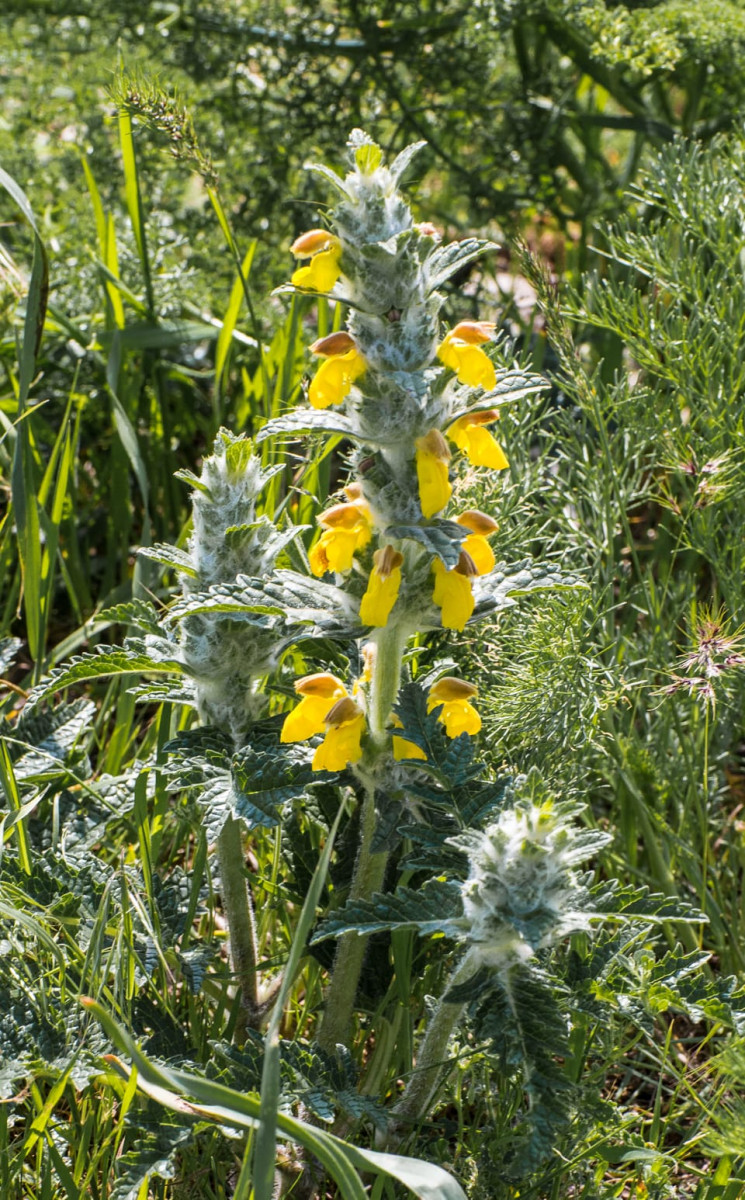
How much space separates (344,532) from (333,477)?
54.6 inches

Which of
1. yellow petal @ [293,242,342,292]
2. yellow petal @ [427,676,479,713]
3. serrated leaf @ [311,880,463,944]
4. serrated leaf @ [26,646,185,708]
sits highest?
yellow petal @ [293,242,342,292]

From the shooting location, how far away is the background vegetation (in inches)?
49.6

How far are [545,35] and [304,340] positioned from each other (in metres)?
1.07

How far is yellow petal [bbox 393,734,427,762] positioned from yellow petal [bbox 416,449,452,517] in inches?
10.9

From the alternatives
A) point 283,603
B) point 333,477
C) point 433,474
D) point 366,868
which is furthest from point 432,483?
point 333,477

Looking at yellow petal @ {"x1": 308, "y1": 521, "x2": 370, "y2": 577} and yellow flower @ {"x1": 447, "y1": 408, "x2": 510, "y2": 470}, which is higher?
yellow flower @ {"x1": 447, "y1": 408, "x2": 510, "y2": 470}

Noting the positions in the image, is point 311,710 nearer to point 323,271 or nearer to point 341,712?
point 341,712

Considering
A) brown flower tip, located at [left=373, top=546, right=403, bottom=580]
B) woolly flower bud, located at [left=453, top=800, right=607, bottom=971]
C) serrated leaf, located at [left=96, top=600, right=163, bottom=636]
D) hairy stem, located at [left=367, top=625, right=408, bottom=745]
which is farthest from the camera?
serrated leaf, located at [left=96, top=600, right=163, bottom=636]

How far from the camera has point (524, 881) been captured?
0.96 metres

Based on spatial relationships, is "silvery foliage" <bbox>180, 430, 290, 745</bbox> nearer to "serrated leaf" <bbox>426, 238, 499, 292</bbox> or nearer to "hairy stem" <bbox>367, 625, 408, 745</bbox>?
"hairy stem" <bbox>367, 625, 408, 745</bbox>

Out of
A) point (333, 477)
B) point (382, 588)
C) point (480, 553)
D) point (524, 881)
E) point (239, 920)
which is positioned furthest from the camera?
point (333, 477)

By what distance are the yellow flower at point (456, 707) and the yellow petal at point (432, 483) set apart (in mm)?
247

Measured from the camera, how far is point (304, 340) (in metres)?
2.33

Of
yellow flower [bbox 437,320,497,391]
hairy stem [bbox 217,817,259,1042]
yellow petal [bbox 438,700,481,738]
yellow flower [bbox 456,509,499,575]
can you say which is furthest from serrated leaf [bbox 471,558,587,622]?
hairy stem [bbox 217,817,259,1042]
